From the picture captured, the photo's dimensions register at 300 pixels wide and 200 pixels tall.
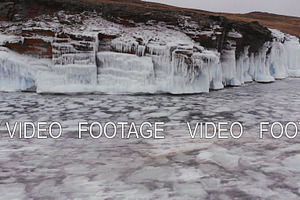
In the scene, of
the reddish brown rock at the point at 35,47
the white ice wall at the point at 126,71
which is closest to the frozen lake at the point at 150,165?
the white ice wall at the point at 126,71

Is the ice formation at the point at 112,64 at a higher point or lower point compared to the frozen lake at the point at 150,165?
higher

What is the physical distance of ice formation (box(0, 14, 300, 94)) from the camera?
366 centimetres

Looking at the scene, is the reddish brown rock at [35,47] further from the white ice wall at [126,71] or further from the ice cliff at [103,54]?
the white ice wall at [126,71]

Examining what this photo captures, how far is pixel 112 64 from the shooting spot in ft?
12.3

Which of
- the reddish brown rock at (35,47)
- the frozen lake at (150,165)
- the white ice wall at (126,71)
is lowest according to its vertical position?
the frozen lake at (150,165)

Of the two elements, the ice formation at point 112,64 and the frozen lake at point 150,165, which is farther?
the ice formation at point 112,64

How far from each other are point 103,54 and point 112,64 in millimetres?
225

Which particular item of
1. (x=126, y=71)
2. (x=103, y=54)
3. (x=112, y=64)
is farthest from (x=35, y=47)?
(x=126, y=71)

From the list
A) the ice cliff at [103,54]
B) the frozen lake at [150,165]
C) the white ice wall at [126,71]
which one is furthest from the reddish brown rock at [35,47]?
the frozen lake at [150,165]

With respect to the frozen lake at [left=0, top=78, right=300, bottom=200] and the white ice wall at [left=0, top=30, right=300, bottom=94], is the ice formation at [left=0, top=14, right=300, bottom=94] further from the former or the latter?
the frozen lake at [left=0, top=78, right=300, bottom=200]

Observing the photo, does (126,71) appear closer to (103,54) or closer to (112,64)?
(112,64)

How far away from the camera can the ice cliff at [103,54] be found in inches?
144

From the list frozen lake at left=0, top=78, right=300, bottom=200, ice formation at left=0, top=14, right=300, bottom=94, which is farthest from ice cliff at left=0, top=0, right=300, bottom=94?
frozen lake at left=0, top=78, right=300, bottom=200

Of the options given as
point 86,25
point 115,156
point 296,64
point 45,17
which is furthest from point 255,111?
point 296,64
